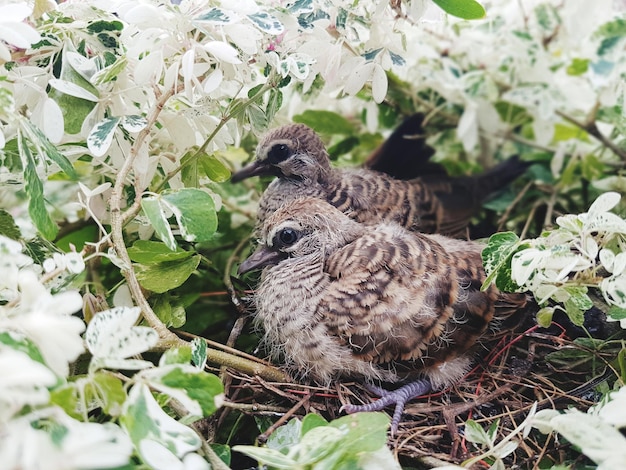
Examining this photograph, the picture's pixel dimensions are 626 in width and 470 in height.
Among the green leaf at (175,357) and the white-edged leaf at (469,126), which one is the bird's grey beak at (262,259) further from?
the white-edged leaf at (469,126)

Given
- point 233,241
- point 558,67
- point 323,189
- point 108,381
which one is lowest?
point 233,241

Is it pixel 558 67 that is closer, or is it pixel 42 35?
pixel 42 35

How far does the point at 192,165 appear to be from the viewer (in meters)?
0.94

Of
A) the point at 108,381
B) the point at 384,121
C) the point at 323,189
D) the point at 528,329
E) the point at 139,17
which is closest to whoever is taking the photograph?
the point at 108,381

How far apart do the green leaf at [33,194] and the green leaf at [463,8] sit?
1.93 ft

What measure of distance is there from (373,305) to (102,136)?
45cm

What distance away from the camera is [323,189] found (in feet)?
4.20

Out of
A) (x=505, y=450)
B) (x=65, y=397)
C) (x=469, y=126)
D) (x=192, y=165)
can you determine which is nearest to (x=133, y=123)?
(x=192, y=165)

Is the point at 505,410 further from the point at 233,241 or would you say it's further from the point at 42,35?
the point at 42,35

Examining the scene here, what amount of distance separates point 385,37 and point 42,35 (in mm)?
514

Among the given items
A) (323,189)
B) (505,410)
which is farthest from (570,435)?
(323,189)

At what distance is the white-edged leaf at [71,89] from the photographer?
0.78m

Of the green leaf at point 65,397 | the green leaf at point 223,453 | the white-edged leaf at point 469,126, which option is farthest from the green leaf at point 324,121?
the green leaf at point 65,397

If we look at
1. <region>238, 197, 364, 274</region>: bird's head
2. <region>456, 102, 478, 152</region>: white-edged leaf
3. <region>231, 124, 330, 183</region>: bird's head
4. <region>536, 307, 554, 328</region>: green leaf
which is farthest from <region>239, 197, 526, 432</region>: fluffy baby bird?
<region>456, 102, 478, 152</region>: white-edged leaf
